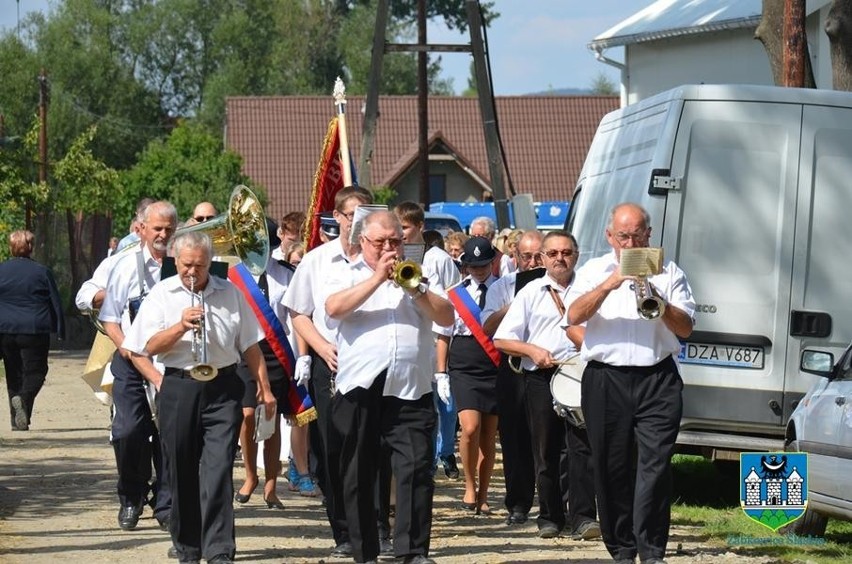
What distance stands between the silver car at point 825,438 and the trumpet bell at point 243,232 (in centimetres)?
337

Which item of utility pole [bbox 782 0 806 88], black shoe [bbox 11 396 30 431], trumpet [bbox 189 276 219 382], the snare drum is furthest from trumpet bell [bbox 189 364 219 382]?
black shoe [bbox 11 396 30 431]

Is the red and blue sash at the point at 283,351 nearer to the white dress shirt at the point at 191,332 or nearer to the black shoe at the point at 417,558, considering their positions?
the white dress shirt at the point at 191,332

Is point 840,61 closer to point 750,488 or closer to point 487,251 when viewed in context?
point 487,251

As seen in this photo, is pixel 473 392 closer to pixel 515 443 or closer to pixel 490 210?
pixel 515 443

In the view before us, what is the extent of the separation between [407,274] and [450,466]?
630cm

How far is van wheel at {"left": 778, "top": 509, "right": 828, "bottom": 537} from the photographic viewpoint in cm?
1092

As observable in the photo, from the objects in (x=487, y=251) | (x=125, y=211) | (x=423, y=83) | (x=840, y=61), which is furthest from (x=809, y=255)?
(x=125, y=211)

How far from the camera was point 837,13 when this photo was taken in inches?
617

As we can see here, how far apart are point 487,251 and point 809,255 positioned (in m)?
2.46

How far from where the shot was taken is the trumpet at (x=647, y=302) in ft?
28.1

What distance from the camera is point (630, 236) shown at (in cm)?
893

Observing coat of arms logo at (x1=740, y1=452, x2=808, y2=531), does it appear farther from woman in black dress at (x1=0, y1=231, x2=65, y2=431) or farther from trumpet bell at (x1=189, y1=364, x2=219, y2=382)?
woman in black dress at (x1=0, y1=231, x2=65, y2=431)

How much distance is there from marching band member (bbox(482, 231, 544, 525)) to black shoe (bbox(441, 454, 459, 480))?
2.77 meters

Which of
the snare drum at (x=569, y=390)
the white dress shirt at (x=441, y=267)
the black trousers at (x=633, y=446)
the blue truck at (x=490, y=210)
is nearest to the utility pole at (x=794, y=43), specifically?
the white dress shirt at (x=441, y=267)
